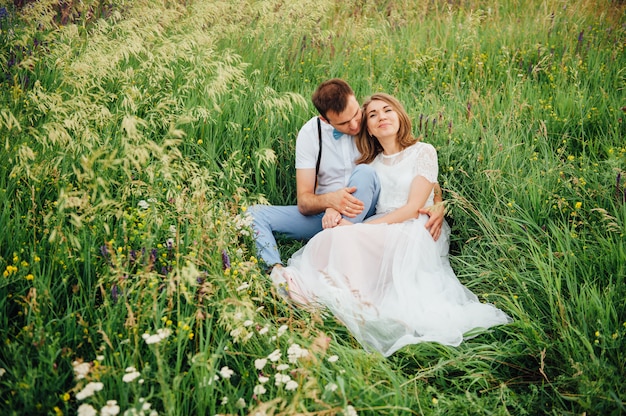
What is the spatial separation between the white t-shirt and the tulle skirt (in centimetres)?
73

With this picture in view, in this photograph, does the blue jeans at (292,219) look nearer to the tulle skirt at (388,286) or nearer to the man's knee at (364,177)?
the man's knee at (364,177)

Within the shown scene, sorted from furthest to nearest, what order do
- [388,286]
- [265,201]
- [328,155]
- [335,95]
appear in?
[328,155], [335,95], [265,201], [388,286]

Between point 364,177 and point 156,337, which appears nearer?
point 156,337

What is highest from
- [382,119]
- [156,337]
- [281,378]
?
[382,119]

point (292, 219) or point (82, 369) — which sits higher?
point (82, 369)

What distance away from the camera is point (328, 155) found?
404 centimetres

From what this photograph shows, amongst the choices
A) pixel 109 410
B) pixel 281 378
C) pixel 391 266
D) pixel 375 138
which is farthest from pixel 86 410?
pixel 375 138

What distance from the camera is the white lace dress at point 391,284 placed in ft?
9.12

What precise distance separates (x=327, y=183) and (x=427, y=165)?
84 centimetres

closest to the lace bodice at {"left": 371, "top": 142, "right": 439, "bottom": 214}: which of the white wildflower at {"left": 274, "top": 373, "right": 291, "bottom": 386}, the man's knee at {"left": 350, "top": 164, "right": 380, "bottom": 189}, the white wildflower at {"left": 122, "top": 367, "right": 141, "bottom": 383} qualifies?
the man's knee at {"left": 350, "top": 164, "right": 380, "bottom": 189}

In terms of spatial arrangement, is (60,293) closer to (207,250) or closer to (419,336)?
(207,250)

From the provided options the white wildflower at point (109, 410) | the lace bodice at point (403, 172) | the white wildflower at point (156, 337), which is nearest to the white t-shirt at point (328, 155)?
the lace bodice at point (403, 172)

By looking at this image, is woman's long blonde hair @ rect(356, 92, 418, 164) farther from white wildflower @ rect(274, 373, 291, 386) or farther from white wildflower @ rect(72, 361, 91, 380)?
white wildflower @ rect(72, 361, 91, 380)

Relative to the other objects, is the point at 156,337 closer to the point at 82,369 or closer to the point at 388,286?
the point at 82,369
